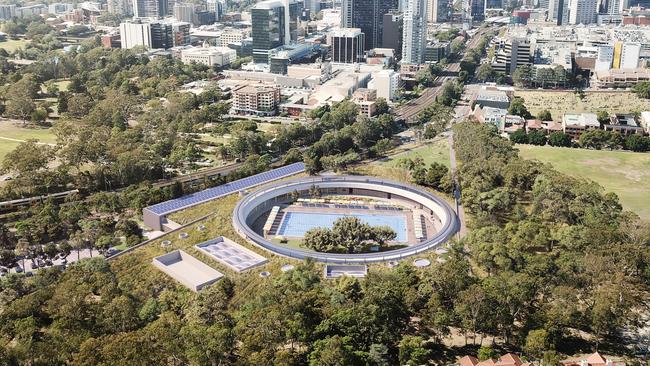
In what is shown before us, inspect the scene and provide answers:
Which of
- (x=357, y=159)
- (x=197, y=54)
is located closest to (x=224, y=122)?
(x=357, y=159)

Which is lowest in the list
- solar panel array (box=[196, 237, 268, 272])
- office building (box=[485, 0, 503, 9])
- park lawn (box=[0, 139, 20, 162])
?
solar panel array (box=[196, 237, 268, 272])

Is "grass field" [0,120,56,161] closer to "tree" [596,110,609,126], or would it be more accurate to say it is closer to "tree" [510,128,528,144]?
"tree" [510,128,528,144]

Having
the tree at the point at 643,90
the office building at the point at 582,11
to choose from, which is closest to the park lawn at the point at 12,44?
the tree at the point at 643,90

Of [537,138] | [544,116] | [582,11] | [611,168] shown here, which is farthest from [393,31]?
[611,168]

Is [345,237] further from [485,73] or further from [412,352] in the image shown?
[485,73]

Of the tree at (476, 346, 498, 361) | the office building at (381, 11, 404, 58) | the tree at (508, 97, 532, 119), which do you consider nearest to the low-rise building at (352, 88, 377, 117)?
Answer: the tree at (508, 97, 532, 119)

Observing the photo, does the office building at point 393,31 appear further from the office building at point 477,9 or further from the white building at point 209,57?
the office building at point 477,9

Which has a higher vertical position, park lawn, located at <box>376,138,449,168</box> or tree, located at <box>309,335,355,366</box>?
park lawn, located at <box>376,138,449,168</box>
